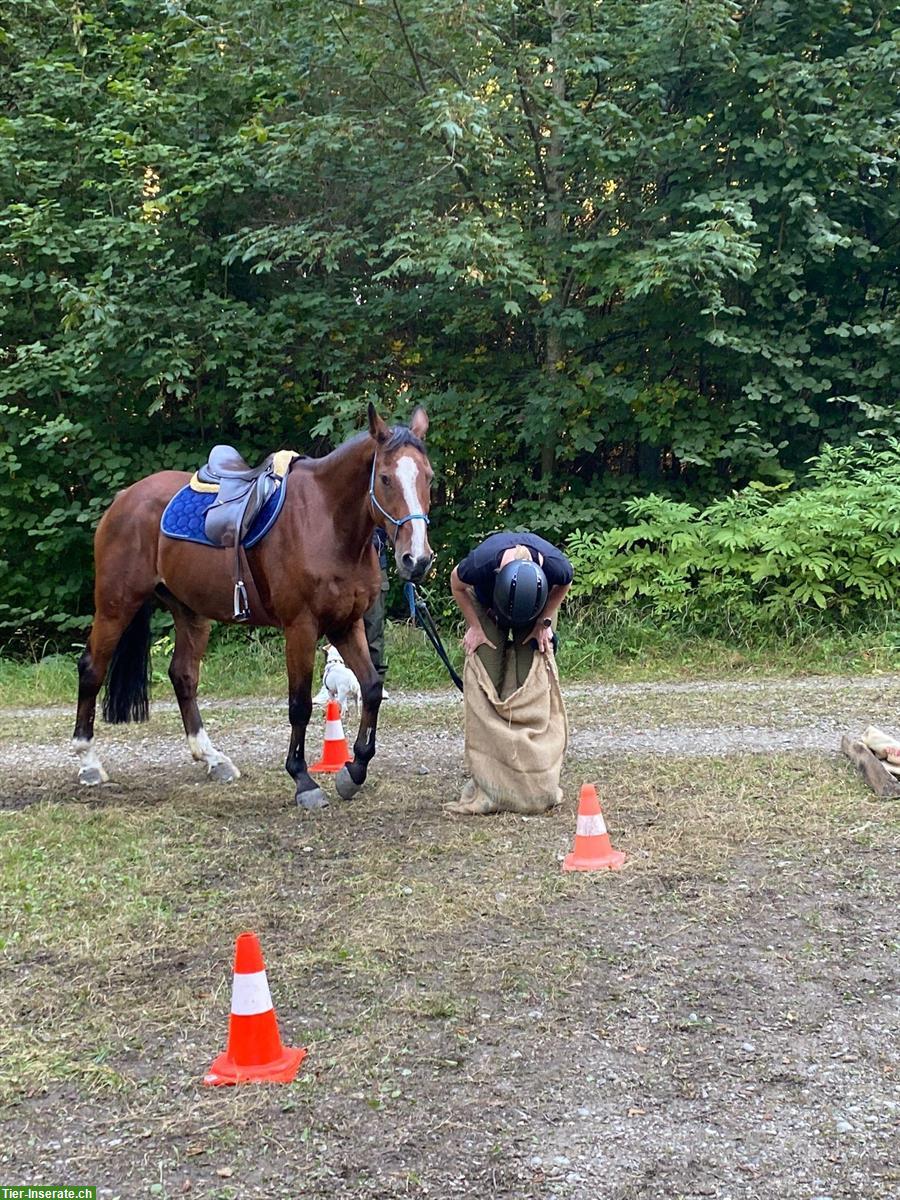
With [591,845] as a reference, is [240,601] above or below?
above

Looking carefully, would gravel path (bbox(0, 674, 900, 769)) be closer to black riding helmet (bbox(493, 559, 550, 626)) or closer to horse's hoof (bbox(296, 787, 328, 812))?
horse's hoof (bbox(296, 787, 328, 812))

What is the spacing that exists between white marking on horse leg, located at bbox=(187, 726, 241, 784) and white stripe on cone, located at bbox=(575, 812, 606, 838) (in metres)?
2.87

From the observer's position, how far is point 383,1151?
271cm

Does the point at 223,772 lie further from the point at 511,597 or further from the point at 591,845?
the point at 591,845

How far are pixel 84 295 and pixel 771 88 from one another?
6.98 metres

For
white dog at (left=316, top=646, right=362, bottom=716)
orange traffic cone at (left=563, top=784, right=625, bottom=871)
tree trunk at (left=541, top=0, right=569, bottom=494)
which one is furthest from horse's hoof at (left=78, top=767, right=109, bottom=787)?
tree trunk at (left=541, top=0, right=569, bottom=494)

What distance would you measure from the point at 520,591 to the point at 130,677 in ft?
10.6

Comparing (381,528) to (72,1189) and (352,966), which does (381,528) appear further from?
(72,1189)

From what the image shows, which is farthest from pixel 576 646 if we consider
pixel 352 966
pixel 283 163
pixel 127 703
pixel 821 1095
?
pixel 821 1095

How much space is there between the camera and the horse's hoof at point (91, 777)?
6977 millimetres

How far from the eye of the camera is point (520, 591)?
547 cm

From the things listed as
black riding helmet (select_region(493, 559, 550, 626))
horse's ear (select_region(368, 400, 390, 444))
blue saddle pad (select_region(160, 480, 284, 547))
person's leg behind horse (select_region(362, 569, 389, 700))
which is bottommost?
person's leg behind horse (select_region(362, 569, 389, 700))

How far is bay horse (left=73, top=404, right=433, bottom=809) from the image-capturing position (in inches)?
228

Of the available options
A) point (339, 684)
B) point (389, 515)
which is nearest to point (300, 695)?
point (389, 515)
